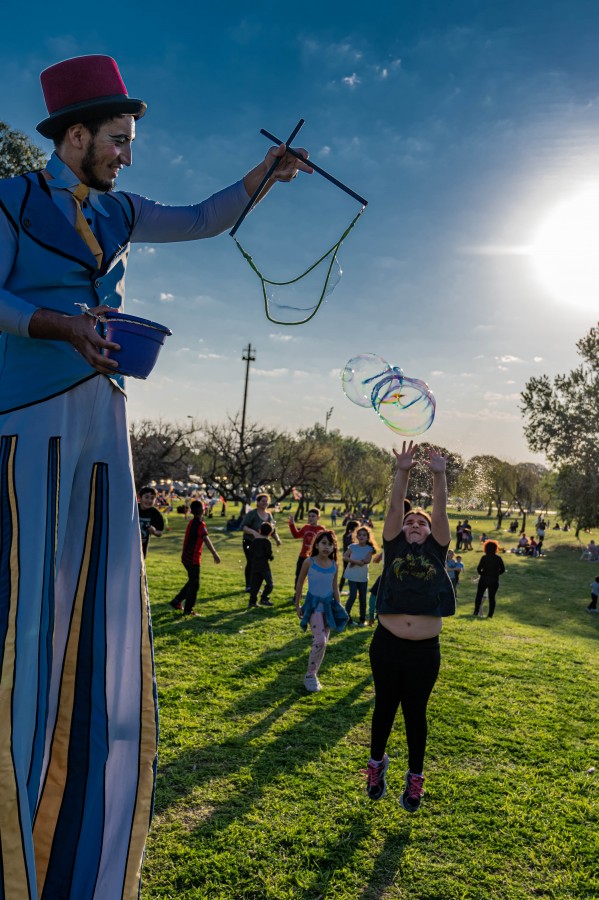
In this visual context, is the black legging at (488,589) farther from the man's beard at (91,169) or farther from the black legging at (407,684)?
the man's beard at (91,169)

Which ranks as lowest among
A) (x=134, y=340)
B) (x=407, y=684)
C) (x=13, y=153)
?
(x=407, y=684)

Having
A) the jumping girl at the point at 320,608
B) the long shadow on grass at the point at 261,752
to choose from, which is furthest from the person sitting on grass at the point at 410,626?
the jumping girl at the point at 320,608

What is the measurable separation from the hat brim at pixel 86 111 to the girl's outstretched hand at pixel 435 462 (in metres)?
3.34

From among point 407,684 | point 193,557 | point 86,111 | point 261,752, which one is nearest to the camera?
point 86,111

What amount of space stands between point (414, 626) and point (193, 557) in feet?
24.9

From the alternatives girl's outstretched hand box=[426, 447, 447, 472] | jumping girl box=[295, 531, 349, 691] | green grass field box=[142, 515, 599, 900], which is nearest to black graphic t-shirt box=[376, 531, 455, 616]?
girl's outstretched hand box=[426, 447, 447, 472]

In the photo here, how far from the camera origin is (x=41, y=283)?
1.91m

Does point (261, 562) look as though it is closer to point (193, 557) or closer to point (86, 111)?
point (193, 557)

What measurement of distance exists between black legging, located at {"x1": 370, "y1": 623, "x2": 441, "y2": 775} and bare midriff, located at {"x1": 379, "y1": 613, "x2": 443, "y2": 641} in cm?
4

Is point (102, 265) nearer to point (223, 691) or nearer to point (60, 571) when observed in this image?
point (60, 571)

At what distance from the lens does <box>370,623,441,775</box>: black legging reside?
14.6ft

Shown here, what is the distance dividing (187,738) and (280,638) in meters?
4.49

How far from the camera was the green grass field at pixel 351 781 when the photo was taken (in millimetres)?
3555

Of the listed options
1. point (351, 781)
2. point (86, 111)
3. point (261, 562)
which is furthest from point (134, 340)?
point (261, 562)
